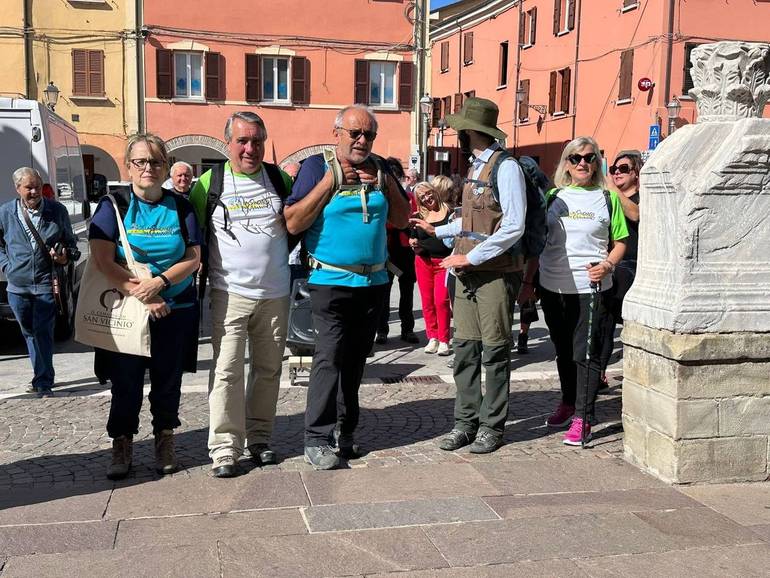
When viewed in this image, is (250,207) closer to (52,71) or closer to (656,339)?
(656,339)

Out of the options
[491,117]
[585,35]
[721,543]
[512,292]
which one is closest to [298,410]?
[512,292]

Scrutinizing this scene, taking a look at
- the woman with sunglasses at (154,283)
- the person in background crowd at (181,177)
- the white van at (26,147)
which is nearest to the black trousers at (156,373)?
the woman with sunglasses at (154,283)

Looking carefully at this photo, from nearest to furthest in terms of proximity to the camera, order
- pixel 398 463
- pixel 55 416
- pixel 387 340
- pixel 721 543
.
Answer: pixel 721 543, pixel 398 463, pixel 55 416, pixel 387 340

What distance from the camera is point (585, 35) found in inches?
1229

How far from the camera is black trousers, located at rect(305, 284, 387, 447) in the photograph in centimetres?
494

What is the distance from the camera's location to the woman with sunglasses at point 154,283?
15.3 feet

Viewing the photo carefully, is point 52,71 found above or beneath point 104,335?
above

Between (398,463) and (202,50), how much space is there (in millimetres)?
26875

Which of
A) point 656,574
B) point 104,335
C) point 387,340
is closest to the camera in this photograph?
point 656,574

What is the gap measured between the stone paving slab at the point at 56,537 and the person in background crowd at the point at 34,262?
10.2 feet

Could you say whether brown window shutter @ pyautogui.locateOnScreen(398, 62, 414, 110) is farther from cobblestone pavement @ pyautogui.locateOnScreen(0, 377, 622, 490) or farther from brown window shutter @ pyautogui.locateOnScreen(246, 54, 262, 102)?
cobblestone pavement @ pyautogui.locateOnScreen(0, 377, 622, 490)

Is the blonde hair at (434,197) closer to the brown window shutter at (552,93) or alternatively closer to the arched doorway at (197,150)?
the arched doorway at (197,150)

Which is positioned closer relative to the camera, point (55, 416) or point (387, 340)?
point (55, 416)

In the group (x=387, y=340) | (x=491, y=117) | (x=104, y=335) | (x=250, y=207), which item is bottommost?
(x=387, y=340)
